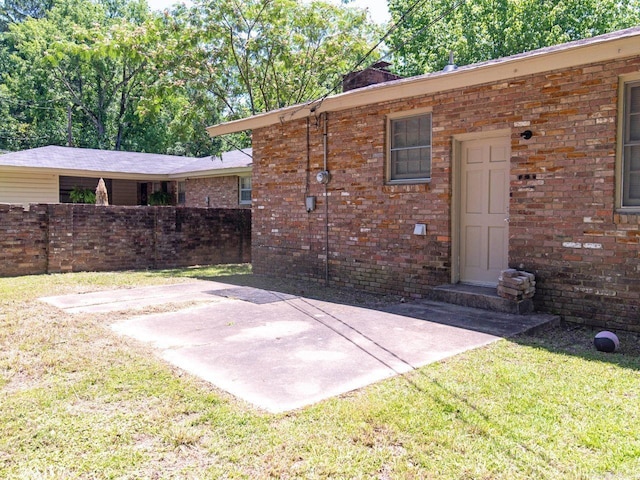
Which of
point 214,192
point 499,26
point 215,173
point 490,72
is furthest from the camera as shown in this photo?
point 499,26

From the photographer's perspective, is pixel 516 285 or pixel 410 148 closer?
pixel 516 285

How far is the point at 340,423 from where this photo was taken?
311 centimetres

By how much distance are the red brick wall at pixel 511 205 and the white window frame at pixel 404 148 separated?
0.39 ft

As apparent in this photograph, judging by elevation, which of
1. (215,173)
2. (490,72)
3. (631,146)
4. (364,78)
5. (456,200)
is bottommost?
(456,200)

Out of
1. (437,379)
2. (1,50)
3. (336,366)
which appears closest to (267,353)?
(336,366)

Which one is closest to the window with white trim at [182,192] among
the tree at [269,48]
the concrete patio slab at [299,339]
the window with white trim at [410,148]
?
the tree at [269,48]

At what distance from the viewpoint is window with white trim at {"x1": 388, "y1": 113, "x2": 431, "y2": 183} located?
24.8 ft

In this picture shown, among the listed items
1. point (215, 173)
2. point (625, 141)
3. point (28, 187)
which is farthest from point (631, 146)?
point (28, 187)

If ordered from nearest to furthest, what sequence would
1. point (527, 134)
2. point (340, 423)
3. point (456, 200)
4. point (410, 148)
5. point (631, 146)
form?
point (340, 423)
point (631, 146)
point (527, 134)
point (456, 200)
point (410, 148)

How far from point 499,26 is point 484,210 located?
22.4 m

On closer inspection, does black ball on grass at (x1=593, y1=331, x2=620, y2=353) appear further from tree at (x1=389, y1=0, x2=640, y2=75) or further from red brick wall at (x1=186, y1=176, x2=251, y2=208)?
tree at (x1=389, y1=0, x2=640, y2=75)

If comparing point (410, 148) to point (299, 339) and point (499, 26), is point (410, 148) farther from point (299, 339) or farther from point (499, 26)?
point (499, 26)

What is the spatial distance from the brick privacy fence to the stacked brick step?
8.68 m

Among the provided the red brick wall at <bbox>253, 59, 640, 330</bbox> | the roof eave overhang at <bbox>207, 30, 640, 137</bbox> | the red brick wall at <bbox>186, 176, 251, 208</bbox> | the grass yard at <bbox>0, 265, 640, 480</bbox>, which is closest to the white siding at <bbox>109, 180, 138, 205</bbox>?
the red brick wall at <bbox>186, 176, 251, 208</bbox>
